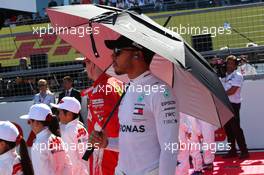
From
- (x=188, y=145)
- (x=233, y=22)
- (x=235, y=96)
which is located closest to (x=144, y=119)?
(x=188, y=145)

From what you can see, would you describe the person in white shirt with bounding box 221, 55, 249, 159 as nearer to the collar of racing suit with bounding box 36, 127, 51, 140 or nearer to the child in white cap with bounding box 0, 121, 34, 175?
the collar of racing suit with bounding box 36, 127, 51, 140

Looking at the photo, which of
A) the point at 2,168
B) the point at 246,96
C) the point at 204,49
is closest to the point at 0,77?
the point at 204,49

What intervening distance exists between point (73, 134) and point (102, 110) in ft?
4.49

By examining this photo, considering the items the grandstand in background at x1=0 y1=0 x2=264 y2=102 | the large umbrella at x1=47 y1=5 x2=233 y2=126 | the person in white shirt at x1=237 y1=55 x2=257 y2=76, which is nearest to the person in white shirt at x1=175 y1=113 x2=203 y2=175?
the person in white shirt at x1=237 y1=55 x2=257 y2=76

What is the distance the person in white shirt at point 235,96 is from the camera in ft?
32.6

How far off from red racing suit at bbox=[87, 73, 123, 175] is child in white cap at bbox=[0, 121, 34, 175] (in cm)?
61

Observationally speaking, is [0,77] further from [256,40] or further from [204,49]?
[256,40]

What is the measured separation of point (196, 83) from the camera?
3.59m

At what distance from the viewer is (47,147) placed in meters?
5.54

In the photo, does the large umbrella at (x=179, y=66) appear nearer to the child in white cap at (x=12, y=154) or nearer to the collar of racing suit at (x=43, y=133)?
the child in white cap at (x=12, y=154)

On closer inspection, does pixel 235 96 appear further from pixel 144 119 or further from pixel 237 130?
pixel 144 119

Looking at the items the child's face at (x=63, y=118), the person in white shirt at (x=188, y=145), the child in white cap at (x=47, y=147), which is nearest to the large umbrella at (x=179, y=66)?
the child in white cap at (x=47, y=147)

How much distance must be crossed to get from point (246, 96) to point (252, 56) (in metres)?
0.98

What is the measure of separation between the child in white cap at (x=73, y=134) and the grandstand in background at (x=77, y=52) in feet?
17.4
